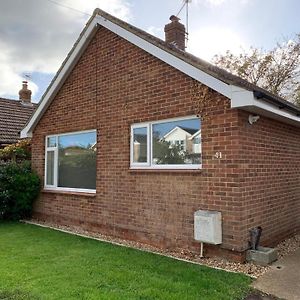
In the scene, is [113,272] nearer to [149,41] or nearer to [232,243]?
[232,243]

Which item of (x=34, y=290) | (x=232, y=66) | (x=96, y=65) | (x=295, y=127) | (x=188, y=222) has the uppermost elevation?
(x=232, y=66)

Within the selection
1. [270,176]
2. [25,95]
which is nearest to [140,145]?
[270,176]

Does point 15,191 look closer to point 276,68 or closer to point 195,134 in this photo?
point 195,134

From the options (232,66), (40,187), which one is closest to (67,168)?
(40,187)

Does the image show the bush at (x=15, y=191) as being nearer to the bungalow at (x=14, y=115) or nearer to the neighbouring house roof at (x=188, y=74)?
the neighbouring house roof at (x=188, y=74)

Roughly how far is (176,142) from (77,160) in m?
4.08

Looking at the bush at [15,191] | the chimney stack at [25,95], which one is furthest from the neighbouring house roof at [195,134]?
the chimney stack at [25,95]

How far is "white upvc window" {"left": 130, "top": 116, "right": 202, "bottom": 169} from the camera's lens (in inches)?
296

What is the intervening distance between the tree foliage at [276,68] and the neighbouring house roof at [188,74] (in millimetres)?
16813

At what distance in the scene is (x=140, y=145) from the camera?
859cm

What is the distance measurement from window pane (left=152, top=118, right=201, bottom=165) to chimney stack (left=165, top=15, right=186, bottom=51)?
5.01 meters

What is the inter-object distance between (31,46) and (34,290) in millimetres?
8571

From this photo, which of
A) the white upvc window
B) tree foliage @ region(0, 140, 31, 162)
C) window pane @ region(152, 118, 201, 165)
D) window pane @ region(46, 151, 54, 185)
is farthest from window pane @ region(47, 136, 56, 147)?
window pane @ region(152, 118, 201, 165)

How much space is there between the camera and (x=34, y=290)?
5094mm
